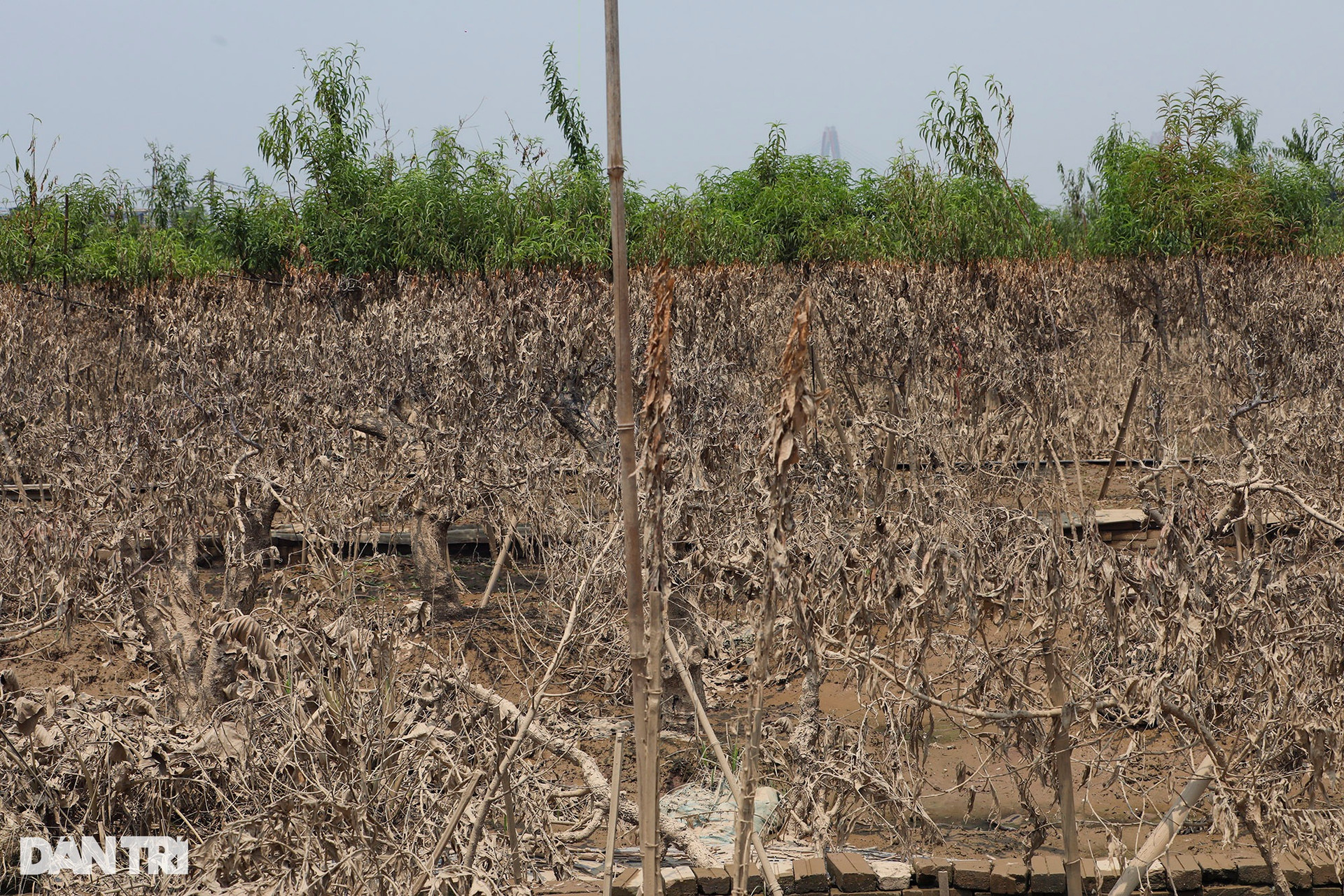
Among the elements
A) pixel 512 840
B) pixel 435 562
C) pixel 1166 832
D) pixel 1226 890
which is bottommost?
pixel 1226 890

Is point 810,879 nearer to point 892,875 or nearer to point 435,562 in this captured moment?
point 892,875

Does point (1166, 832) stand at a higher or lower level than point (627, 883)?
higher

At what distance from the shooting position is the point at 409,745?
11.5ft

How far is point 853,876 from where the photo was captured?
445 centimetres

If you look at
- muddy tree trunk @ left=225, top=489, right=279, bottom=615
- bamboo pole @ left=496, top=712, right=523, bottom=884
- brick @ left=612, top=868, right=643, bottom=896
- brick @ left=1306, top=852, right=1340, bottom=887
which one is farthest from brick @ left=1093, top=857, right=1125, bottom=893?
muddy tree trunk @ left=225, top=489, right=279, bottom=615

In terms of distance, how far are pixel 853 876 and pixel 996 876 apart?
57 centimetres

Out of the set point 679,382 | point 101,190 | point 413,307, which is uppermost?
point 101,190

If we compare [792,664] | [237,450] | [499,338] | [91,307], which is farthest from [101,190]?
[792,664]

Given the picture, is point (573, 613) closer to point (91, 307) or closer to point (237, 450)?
point (237, 450)

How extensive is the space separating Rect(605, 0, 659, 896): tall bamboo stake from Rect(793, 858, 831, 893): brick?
1864 mm

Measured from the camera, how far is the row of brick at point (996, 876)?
175 inches

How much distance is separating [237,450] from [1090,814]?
4.98 m

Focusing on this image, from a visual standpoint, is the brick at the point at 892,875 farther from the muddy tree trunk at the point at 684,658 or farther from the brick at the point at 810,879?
the muddy tree trunk at the point at 684,658

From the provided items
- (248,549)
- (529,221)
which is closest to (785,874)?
(248,549)
